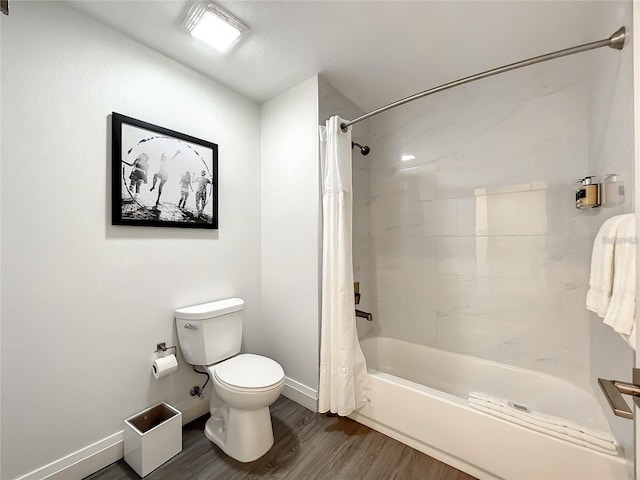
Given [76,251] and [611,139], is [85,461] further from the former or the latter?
[611,139]

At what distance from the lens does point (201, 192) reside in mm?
1872

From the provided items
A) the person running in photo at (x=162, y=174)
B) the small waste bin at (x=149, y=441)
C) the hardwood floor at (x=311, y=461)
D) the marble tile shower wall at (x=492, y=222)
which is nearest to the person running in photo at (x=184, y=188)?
the person running in photo at (x=162, y=174)

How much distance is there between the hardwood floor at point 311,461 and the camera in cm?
140

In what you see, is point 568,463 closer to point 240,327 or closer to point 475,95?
point 240,327

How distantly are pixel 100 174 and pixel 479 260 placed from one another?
8.14 feet

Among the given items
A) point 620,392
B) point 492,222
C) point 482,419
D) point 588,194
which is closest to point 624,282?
point 620,392

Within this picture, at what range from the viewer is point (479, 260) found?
200 cm

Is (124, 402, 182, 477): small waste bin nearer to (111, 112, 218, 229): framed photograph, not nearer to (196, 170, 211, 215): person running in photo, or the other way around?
(111, 112, 218, 229): framed photograph

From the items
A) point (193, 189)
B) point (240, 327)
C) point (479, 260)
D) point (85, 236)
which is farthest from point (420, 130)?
point (85, 236)

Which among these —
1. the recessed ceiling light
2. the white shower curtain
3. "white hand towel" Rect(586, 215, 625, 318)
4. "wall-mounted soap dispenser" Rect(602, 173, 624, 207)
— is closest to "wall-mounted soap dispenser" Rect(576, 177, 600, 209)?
"wall-mounted soap dispenser" Rect(602, 173, 624, 207)

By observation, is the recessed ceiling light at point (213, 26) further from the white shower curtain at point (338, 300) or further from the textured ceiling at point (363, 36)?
the white shower curtain at point (338, 300)

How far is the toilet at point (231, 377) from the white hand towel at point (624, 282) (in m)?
1.50

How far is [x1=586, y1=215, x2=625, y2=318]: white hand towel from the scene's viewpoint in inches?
40.4

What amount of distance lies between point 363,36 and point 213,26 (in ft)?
2.77
